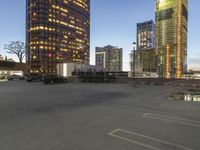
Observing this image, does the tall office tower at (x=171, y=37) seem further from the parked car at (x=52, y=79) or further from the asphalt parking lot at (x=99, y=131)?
the asphalt parking lot at (x=99, y=131)

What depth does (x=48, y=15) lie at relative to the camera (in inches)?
6093

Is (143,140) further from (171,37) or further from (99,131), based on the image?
(171,37)

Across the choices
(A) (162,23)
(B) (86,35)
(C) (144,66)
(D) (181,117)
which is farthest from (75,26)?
(D) (181,117)

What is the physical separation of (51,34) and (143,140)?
163 m

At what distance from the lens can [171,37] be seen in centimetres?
17600

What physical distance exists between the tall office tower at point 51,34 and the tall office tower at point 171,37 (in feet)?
246

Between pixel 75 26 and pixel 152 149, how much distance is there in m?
184

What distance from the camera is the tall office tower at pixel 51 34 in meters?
150

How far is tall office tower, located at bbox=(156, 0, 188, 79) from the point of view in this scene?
15250 cm

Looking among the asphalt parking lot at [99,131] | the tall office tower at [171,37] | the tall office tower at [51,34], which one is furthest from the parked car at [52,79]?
the tall office tower at [171,37]

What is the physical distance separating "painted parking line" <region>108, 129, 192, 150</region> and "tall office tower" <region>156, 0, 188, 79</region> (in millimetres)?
142902

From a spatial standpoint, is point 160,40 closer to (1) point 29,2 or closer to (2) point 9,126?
(1) point 29,2

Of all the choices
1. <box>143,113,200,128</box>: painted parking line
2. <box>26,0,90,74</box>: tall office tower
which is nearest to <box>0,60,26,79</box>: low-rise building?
<box>143,113,200,128</box>: painted parking line

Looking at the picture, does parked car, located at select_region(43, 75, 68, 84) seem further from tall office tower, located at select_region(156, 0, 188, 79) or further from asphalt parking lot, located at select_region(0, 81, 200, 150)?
tall office tower, located at select_region(156, 0, 188, 79)
